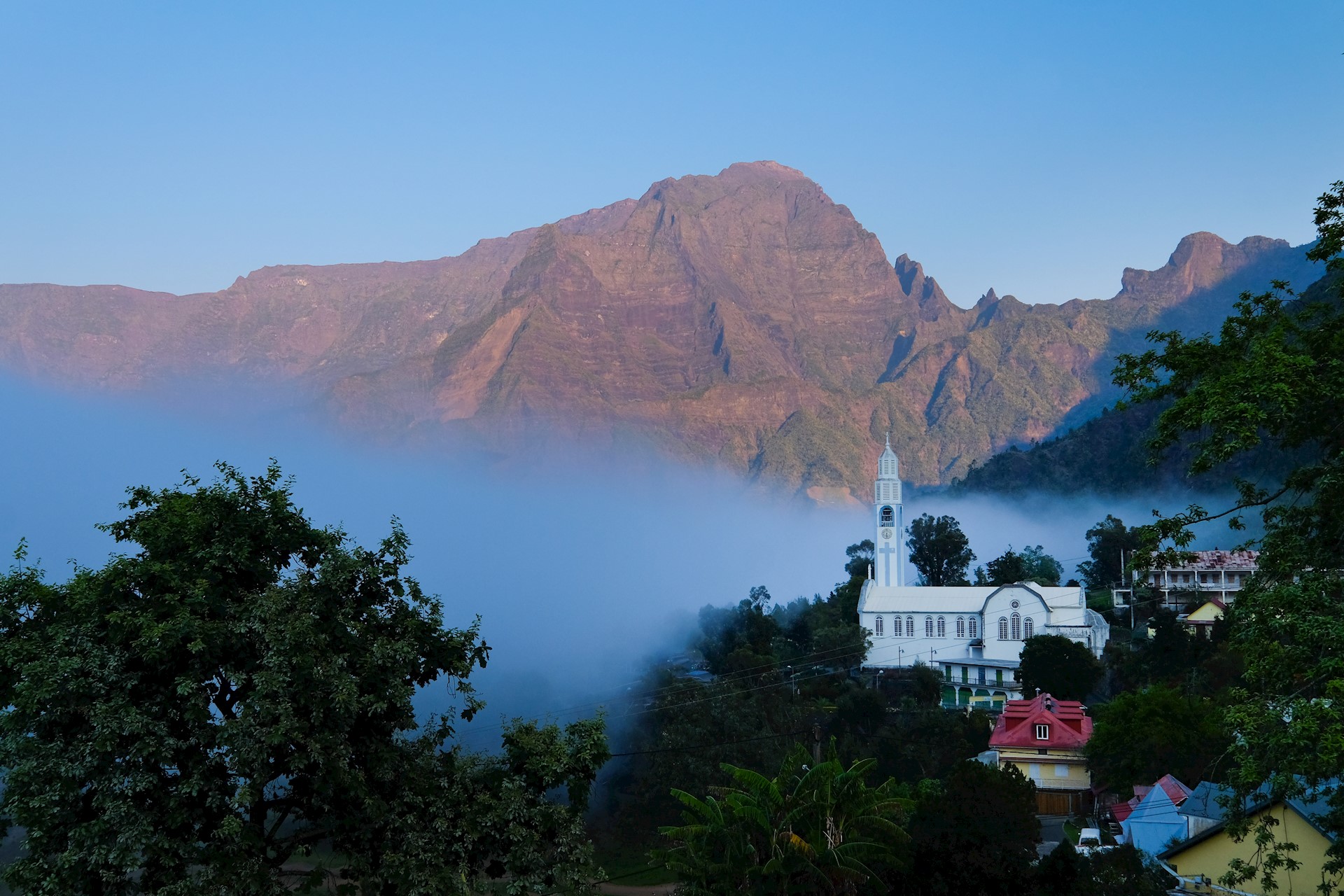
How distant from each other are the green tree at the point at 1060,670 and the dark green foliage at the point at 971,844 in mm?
36569

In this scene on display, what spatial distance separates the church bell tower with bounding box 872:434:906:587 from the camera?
99250mm

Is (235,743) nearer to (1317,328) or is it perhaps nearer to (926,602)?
(1317,328)

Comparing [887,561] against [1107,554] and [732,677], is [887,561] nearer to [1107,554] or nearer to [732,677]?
[1107,554]

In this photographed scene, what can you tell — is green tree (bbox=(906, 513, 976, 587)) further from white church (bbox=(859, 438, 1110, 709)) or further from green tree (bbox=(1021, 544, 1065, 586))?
white church (bbox=(859, 438, 1110, 709))

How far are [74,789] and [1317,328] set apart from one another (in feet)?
62.3

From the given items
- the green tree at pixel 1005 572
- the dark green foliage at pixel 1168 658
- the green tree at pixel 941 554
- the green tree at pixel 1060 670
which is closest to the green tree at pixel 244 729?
the dark green foliage at pixel 1168 658

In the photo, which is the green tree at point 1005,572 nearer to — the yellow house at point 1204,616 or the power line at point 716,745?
the yellow house at point 1204,616

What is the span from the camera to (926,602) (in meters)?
82.6

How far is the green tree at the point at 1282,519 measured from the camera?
14086 millimetres

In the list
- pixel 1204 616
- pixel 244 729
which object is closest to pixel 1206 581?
pixel 1204 616

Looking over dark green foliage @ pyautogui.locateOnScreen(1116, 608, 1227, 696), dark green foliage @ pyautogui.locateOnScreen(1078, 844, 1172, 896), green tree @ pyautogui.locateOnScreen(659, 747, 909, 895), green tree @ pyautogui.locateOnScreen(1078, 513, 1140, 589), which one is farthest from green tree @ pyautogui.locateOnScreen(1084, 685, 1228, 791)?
green tree @ pyautogui.locateOnScreen(1078, 513, 1140, 589)

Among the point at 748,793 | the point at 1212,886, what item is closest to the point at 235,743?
the point at 748,793

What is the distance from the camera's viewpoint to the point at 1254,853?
28.1 m

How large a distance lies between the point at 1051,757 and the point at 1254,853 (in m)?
24.7
